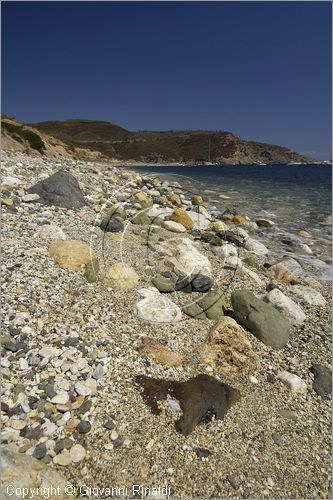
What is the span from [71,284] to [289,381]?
9.99 feet

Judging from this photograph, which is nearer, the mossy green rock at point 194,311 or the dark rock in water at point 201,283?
the mossy green rock at point 194,311

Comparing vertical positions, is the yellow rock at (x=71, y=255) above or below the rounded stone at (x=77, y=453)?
above

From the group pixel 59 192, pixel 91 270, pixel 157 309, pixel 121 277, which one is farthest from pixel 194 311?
pixel 59 192

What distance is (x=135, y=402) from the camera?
3189mm

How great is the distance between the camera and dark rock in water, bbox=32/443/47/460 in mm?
2592

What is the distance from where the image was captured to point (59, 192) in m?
8.00

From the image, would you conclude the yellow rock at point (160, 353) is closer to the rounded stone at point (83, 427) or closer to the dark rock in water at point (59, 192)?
the rounded stone at point (83, 427)

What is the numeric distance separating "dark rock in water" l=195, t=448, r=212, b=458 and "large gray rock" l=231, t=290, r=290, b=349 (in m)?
1.77

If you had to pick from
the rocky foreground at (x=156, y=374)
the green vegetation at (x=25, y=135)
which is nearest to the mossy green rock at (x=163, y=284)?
the rocky foreground at (x=156, y=374)

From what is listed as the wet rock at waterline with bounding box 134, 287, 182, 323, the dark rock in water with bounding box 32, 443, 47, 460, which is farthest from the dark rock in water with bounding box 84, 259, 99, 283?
the dark rock in water with bounding box 32, 443, 47, 460

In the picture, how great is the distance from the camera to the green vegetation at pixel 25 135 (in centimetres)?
2307

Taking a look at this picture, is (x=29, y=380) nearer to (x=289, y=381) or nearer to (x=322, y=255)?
(x=289, y=381)

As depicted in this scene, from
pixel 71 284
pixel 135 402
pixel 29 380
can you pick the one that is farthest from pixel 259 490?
pixel 71 284

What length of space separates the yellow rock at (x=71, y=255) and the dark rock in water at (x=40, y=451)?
8.67 feet
